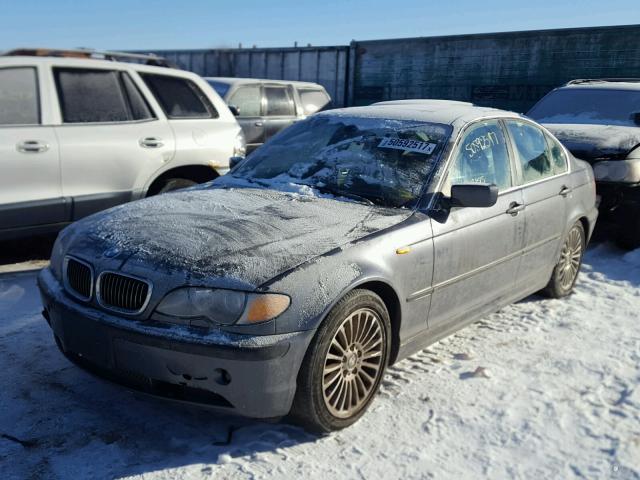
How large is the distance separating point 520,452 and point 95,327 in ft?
6.61

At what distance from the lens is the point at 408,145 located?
3.96m

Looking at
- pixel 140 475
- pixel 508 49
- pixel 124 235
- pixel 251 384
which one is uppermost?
pixel 508 49

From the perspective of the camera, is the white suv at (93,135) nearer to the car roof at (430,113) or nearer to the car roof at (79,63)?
the car roof at (79,63)

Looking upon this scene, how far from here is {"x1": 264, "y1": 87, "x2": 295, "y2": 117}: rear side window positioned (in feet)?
38.2

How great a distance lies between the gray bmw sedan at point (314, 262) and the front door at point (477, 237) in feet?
0.04

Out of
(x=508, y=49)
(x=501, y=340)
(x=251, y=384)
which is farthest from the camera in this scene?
(x=508, y=49)

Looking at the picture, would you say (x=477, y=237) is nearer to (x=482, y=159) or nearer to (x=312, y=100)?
(x=482, y=159)

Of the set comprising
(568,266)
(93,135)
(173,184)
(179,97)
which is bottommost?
(568,266)

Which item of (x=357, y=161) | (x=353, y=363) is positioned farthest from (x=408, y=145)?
(x=353, y=363)

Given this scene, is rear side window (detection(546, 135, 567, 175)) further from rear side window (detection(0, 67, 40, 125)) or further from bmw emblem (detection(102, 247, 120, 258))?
rear side window (detection(0, 67, 40, 125))

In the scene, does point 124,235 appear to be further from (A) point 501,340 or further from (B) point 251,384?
(A) point 501,340

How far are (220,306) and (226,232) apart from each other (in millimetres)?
510

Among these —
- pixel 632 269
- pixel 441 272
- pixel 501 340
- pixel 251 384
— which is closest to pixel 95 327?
pixel 251 384

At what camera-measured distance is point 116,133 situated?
575cm
